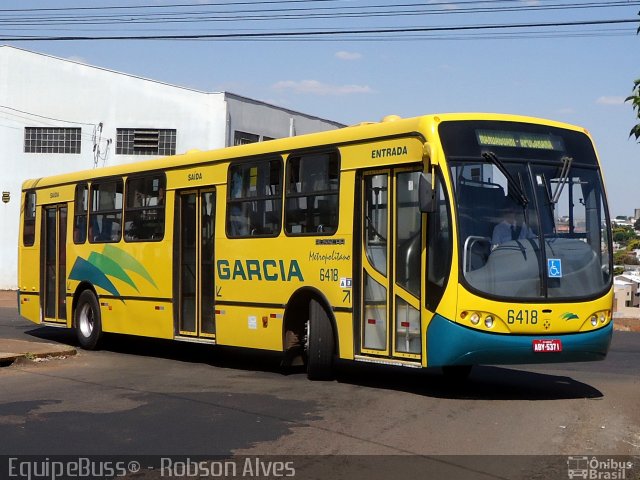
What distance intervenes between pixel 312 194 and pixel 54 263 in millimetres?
8181

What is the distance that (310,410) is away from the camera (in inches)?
393

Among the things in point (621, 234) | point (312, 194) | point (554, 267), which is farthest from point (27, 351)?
point (621, 234)

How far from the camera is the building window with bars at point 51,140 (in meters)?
36.8

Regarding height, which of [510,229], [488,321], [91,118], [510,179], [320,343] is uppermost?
[91,118]

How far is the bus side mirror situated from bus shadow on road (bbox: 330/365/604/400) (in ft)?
7.53

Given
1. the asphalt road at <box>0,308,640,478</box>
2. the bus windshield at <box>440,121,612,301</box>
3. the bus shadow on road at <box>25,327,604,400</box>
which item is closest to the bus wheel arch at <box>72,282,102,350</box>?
the bus shadow on road at <box>25,327,604,400</box>

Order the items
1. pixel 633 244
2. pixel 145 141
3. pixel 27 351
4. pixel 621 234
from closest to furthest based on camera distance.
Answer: pixel 27 351
pixel 145 141
pixel 621 234
pixel 633 244

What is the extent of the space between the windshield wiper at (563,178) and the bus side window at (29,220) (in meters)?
12.0

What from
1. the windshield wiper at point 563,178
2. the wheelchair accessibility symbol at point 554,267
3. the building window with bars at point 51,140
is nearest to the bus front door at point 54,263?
the windshield wiper at point 563,178

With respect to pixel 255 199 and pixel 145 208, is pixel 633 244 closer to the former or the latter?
pixel 145 208

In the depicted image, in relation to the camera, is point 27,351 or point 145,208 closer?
point 27,351

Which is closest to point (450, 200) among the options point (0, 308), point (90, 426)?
point (90, 426)

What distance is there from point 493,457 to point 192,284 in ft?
26.4

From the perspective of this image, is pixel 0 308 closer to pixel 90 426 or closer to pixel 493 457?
pixel 90 426
